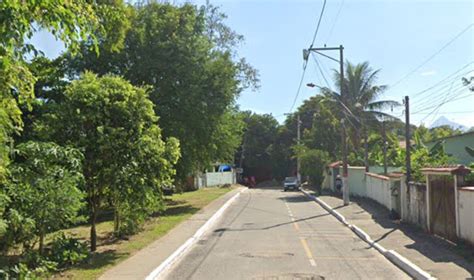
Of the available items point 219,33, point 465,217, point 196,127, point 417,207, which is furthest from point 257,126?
point 465,217

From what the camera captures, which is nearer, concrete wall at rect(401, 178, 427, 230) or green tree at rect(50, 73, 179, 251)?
green tree at rect(50, 73, 179, 251)

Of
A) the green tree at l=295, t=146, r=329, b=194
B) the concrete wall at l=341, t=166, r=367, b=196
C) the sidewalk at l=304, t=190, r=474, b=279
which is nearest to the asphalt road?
the sidewalk at l=304, t=190, r=474, b=279

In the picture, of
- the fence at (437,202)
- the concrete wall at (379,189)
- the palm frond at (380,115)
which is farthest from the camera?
the palm frond at (380,115)

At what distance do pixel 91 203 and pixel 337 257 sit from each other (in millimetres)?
6901

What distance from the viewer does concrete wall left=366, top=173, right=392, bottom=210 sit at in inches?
1095

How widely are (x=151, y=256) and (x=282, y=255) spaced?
11.0ft

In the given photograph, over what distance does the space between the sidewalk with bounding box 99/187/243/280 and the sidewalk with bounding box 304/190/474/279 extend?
233 inches

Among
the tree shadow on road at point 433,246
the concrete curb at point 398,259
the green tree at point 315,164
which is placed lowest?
the concrete curb at point 398,259

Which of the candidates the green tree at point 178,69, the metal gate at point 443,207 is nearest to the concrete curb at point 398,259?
the metal gate at point 443,207

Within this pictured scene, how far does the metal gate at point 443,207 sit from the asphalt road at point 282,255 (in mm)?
2330

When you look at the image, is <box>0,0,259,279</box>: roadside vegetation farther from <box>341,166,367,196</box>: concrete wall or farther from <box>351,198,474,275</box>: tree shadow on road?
<box>341,166,367,196</box>: concrete wall

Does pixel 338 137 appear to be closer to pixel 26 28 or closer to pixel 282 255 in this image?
pixel 282 255

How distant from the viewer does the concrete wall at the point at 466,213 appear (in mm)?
14188

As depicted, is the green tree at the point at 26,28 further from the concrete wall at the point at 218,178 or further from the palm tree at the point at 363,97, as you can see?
the concrete wall at the point at 218,178
